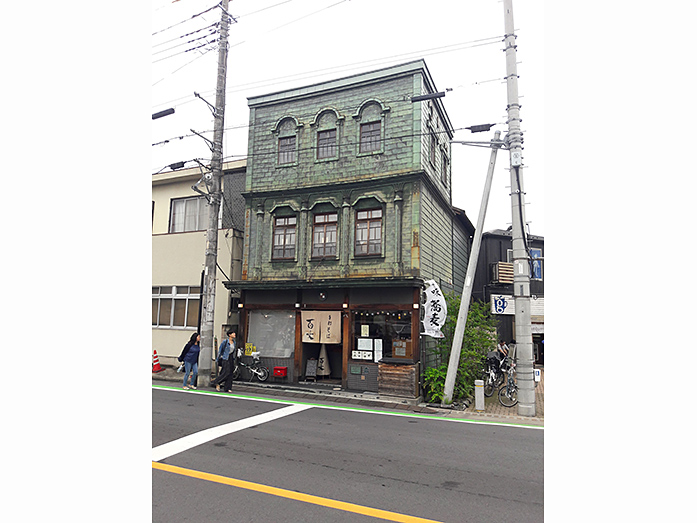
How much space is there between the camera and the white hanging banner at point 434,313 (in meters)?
13.6

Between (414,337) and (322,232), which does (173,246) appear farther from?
(414,337)

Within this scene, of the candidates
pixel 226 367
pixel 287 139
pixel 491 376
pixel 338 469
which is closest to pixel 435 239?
pixel 491 376

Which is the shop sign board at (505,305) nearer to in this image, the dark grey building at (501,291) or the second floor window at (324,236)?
the dark grey building at (501,291)

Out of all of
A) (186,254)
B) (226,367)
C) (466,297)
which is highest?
(186,254)

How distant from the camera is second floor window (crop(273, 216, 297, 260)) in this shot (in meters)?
16.7

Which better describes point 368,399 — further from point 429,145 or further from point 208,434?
point 429,145

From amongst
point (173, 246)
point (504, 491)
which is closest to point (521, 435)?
point (504, 491)

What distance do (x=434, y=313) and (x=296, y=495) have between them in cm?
900

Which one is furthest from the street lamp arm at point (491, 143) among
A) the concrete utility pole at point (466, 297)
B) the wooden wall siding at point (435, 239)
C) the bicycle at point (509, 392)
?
the bicycle at point (509, 392)

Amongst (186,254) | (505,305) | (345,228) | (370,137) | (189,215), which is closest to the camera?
(345,228)

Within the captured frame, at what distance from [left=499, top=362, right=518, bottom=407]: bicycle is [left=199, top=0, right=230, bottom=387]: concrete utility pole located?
9207 millimetres

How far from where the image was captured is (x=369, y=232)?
15445 mm

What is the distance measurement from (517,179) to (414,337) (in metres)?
5.58

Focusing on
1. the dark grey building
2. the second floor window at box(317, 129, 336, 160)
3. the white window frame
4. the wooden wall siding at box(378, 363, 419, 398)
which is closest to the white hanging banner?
the wooden wall siding at box(378, 363, 419, 398)
